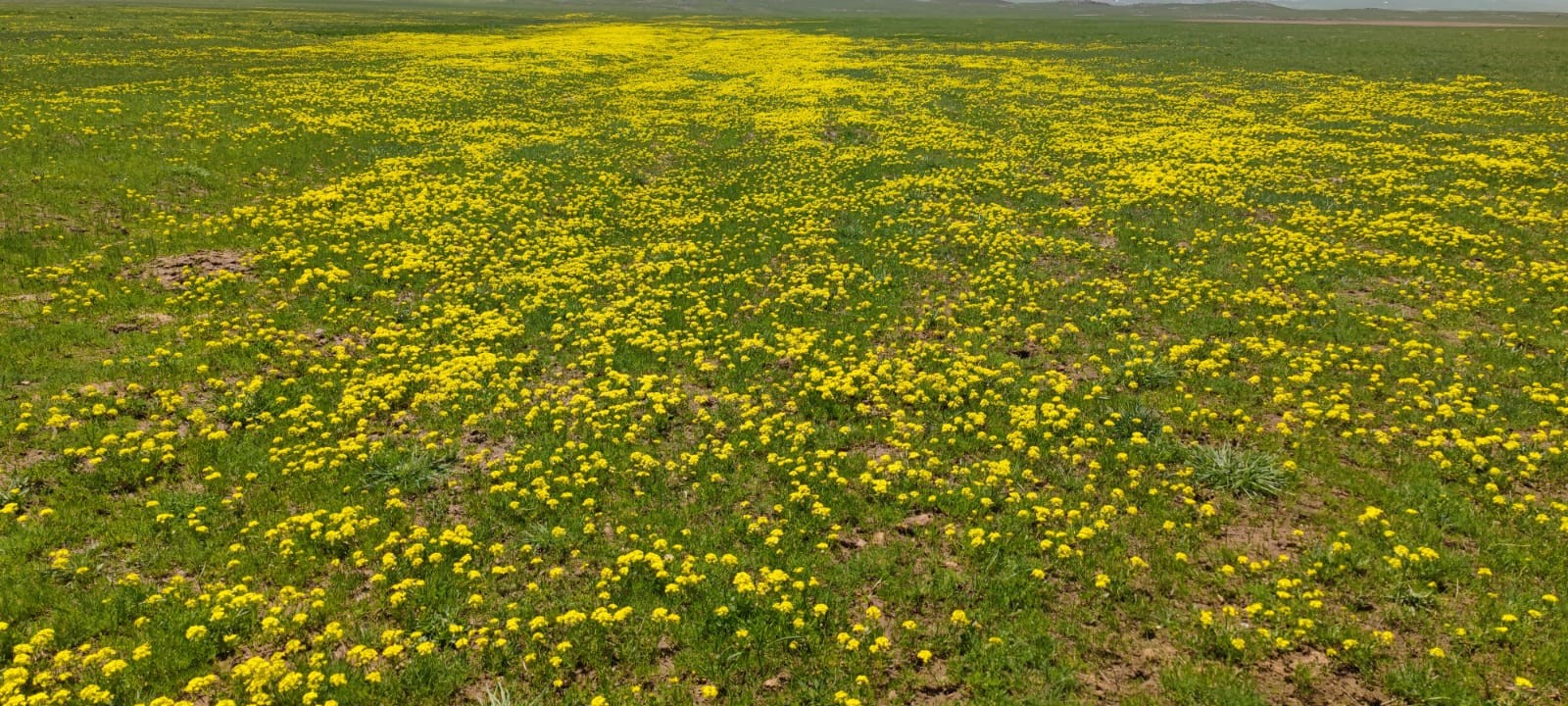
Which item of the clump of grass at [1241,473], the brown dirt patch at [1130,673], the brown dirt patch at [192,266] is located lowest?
the brown dirt patch at [1130,673]

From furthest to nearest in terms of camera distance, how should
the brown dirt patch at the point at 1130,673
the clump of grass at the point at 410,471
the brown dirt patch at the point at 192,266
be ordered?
the brown dirt patch at the point at 192,266 → the clump of grass at the point at 410,471 → the brown dirt patch at the point at 1130,673

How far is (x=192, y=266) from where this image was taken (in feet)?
50.6

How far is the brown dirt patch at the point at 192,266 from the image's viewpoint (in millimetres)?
14789

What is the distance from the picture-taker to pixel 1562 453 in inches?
374

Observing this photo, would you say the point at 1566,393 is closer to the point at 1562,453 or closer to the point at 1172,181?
the point at 1562,453

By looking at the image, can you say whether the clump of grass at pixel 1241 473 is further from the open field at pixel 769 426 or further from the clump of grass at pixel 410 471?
the clump of grass at pixel 410 471

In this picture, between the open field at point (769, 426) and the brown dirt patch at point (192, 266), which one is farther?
the brown dirt patch at point (192, 266)

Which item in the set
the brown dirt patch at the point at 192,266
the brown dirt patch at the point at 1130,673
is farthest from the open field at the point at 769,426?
the brown dirt patch at the point at 192,266

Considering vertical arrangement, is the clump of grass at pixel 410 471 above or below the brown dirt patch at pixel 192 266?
below


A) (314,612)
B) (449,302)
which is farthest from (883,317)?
(314,612)

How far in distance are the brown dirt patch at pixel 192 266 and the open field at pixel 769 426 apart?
0.14 m

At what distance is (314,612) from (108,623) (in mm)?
1895

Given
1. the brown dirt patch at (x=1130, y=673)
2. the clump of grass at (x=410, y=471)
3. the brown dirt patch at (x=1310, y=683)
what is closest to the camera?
the brown dirt patch at (x=1310, y=683)

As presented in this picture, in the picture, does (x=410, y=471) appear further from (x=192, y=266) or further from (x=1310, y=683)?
(x=1310, y=683)
